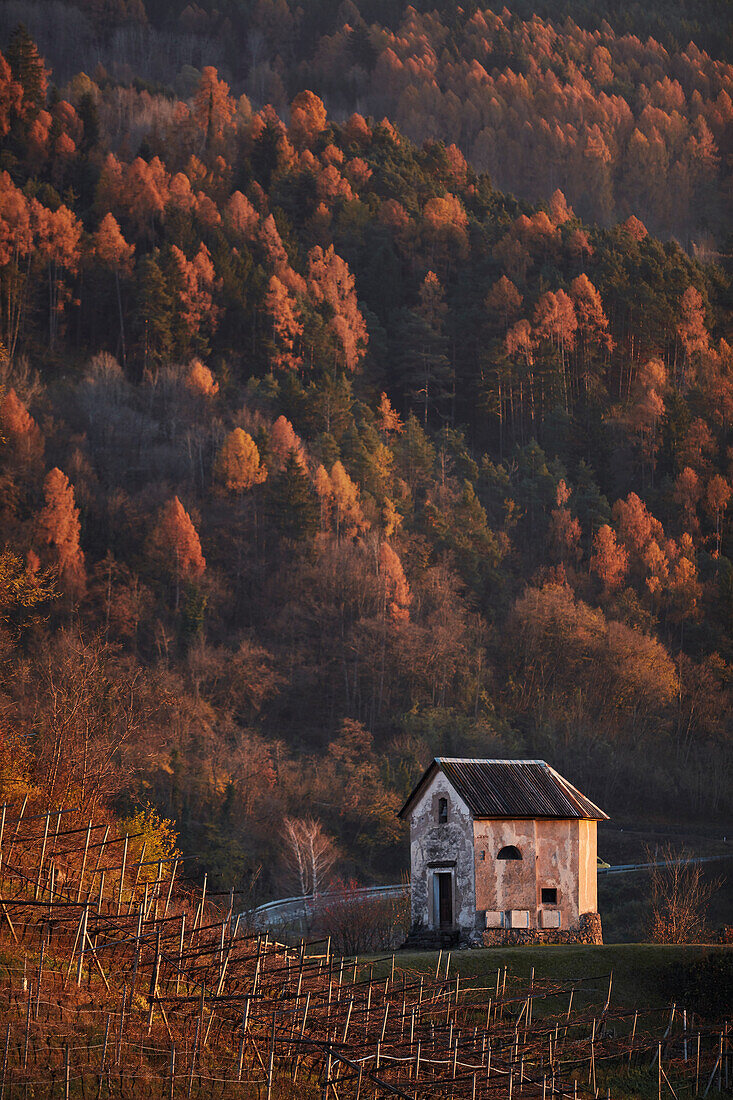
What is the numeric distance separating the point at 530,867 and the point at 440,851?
2.98 meters

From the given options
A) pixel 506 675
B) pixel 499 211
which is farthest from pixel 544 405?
pixel 506 675

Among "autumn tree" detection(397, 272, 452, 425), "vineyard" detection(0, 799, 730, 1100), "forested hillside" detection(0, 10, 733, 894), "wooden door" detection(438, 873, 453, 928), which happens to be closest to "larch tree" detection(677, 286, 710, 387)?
"forested hillside" detection(0, 10, 733, 894)

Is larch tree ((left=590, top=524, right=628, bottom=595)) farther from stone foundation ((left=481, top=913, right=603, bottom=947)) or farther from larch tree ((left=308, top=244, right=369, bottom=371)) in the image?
stone foundation ((left=481, top=913, right=603, bottom=947))

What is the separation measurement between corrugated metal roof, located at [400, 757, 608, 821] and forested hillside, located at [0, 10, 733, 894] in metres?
14.7

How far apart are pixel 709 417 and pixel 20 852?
106 meters

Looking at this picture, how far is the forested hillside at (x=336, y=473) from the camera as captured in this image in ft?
300

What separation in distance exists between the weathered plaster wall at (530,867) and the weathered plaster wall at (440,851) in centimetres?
45

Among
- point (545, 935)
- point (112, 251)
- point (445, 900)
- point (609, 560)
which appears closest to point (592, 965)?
point (545, 935)

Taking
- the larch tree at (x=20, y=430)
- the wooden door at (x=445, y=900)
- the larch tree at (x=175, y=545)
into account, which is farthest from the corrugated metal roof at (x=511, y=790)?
the larch tree at (x=20, y=430)

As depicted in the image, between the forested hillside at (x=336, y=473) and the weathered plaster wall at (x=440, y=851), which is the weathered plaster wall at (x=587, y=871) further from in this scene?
the forested hillside at (x=336, y=473)

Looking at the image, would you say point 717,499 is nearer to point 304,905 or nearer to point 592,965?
point 304,905

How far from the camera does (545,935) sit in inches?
1863

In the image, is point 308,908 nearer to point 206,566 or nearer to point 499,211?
point 206,566

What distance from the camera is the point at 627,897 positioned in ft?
232
